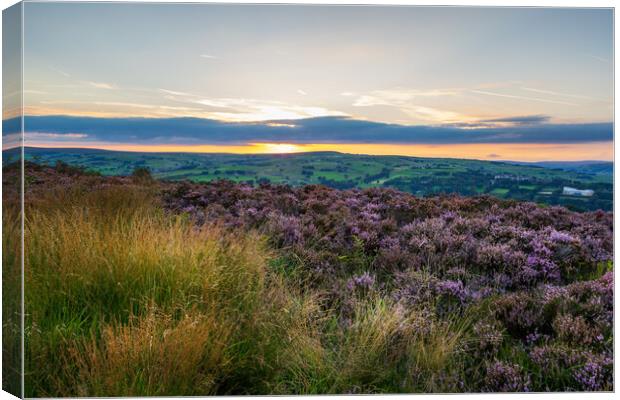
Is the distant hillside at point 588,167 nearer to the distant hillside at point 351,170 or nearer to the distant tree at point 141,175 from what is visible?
the distant hillside at point 351,170

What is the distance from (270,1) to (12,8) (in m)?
1.91

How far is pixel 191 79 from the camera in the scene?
588cm

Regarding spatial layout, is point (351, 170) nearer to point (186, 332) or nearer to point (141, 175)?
point (141, 175)

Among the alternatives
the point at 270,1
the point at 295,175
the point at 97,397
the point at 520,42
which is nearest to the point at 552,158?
the point at 520,42

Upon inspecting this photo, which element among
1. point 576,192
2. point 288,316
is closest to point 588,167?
point 576,192

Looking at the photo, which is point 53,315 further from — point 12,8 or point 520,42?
point 520,42

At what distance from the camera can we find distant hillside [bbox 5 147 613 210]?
236 inches

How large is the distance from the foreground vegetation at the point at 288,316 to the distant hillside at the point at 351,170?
46 centimetres

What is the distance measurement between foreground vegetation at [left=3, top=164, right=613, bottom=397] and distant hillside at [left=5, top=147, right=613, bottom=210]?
0.46 metres

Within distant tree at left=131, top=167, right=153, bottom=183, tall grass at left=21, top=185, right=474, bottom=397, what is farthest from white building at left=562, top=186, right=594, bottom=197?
distant tree at left=131, top=167, right=153, bottom=183

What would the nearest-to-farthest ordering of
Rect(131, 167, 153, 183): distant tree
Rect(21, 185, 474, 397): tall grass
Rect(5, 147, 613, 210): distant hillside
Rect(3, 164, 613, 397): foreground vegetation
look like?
Rect(21, 185, 474, 397): tall grass → Rect(3, 164, 613, 397): foreground vegetation → Rect(5, 147, 613, 210): distant hillside → Rect(131, 167, 153, 183): distant tree

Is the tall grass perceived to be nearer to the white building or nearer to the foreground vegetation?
the foreground vegetation

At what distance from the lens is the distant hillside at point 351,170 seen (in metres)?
5.99

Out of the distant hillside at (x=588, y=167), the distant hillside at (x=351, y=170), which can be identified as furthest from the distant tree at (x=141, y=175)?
the distant hillside at (x=588, y=167)
